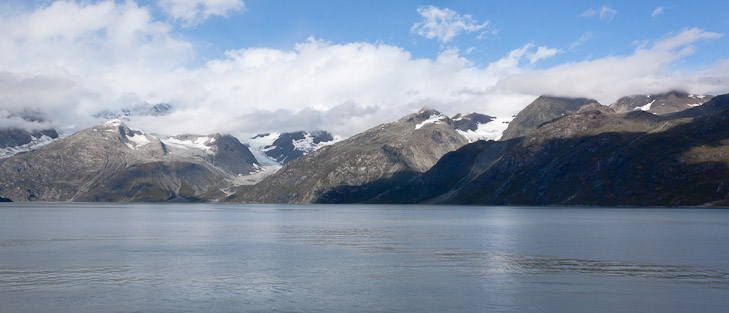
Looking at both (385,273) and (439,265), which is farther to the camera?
(439,265)

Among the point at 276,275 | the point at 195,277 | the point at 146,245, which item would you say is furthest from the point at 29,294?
the point at 146,245

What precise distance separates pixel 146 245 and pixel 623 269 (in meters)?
68.7

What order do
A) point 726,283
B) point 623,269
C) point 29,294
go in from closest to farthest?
1. point 29,294
2. point 726,283
3. point 623,269

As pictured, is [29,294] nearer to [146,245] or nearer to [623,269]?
[146,245]

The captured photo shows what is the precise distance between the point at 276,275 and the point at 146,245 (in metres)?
41.6

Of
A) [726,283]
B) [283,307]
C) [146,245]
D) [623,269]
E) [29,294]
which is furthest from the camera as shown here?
[146,245]

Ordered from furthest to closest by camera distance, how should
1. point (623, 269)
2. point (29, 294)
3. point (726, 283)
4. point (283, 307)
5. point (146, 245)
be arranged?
point (146, 245) → point (623, 269) → point (726, 283) → point (29, 294) → point (283, 307)

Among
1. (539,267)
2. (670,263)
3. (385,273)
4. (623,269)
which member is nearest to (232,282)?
(385,273)

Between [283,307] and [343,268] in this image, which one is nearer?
[283,307]

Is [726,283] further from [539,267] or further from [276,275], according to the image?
[276,275]

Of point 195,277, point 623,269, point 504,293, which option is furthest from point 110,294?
point 623,269

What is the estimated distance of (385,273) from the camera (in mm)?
59281

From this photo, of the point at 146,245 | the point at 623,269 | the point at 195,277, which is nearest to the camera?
the point at 195,277

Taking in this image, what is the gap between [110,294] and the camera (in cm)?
4691
